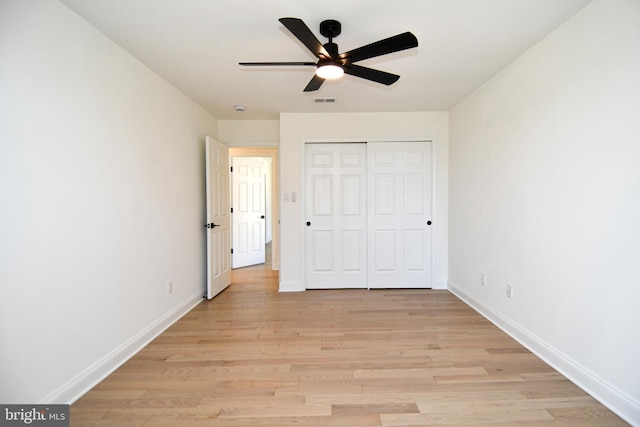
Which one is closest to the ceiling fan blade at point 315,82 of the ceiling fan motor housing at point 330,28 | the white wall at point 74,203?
the ceiling fan motor housing at point 330,28

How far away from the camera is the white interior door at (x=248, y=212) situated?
582cm

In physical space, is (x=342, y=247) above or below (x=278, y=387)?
above

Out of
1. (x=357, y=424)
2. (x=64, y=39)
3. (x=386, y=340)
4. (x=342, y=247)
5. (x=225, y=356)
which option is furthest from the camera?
(x=342, y=247)

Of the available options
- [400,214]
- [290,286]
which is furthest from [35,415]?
[400,214]

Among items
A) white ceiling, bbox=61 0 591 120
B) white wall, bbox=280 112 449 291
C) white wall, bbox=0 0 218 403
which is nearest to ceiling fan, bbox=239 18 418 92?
white ceiling, bbox=61 0 591 120

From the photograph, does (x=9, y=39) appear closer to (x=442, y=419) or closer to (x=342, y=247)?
(x=442, y=419)

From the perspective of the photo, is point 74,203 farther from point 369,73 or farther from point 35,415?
point 369,73

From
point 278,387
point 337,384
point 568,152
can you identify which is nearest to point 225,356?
point 278,387

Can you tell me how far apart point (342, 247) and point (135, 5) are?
11.0ft

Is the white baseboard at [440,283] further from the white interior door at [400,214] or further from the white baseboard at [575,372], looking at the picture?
the white baseboard at [575,372]

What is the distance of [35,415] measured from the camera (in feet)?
5.29

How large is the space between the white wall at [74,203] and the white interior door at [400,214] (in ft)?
8.58

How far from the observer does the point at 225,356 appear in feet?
7.98

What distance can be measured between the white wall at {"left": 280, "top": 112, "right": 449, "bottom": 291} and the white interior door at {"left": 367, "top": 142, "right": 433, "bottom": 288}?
0.15 meters
